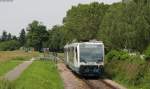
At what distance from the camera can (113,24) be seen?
74.0 metres

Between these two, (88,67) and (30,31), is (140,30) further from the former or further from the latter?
(30,31)

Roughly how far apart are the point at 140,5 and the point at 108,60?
741 inches

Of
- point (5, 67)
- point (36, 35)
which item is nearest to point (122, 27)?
point (5, 67)

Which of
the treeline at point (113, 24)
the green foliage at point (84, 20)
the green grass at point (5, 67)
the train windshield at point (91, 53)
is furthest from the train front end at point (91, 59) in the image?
the green foliage at point (84, 20)

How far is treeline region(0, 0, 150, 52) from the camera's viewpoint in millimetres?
62219

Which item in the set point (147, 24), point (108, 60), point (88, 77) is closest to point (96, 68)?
point (88, 77)

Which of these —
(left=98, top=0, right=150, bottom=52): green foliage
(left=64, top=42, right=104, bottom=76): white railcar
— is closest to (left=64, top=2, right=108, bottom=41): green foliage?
(left=98, top=0, right=150, bottom=52): green foliage

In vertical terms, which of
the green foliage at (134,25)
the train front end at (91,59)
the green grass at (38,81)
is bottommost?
the green grass at (38,81)

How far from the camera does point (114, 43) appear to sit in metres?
74.8

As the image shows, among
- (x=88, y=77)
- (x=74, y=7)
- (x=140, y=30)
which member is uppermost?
(x=74, y=7)

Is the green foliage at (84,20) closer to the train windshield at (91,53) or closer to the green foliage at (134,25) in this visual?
the green foliage at (134,25)

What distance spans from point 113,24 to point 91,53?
117 feet

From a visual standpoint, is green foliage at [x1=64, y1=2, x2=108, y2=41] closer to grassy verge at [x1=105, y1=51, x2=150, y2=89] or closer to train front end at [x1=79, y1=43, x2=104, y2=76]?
grassy verge at [x1=105, y1=51, x2=150, y2=89]

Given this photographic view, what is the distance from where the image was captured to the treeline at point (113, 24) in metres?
62.2
